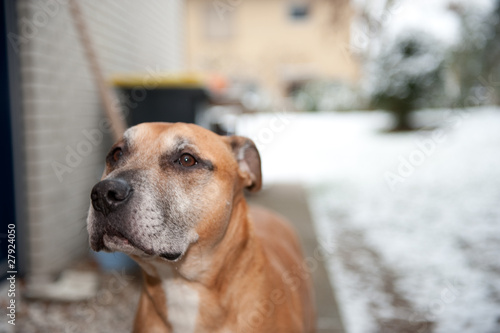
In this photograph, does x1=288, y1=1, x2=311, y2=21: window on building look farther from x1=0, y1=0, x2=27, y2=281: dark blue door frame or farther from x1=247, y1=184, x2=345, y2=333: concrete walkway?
x1=0, y1=0, x2=27, y2=281: dark blue door frame

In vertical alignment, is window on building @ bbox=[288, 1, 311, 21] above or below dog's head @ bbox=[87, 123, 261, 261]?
above

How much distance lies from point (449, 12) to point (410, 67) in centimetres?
266

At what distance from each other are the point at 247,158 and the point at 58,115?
243 cm

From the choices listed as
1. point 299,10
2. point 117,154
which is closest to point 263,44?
point 299,10

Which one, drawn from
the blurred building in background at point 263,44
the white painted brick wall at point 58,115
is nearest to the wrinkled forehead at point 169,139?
the white painted brick wall at point 58,115

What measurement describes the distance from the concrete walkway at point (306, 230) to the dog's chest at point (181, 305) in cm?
149

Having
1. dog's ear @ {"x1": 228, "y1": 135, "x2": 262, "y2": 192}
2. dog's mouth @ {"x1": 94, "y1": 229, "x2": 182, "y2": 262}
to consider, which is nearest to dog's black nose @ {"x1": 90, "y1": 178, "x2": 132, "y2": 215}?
dog's mouth @ {"x1": 94, "y1": 229, "x2": 182, "y2": 262}

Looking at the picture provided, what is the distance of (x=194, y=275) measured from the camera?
6.46 ft

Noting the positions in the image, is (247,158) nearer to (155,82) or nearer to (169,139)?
(169,139)

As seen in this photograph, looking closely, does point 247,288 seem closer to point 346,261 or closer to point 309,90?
point 346,261

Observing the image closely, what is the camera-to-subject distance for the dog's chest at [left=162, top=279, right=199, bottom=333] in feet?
Answer: 6.39

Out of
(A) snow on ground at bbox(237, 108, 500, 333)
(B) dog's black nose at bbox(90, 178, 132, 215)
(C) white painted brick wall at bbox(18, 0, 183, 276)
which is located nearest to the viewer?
(B) dog's black nose at bbox(90, 178, 132, 215)

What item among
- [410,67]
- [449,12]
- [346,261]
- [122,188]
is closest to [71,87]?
[122,188]

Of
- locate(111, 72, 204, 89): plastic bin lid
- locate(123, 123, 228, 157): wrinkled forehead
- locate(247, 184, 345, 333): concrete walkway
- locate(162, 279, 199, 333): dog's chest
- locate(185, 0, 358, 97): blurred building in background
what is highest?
locate(185, 0, 358, 97): blurred building in background
